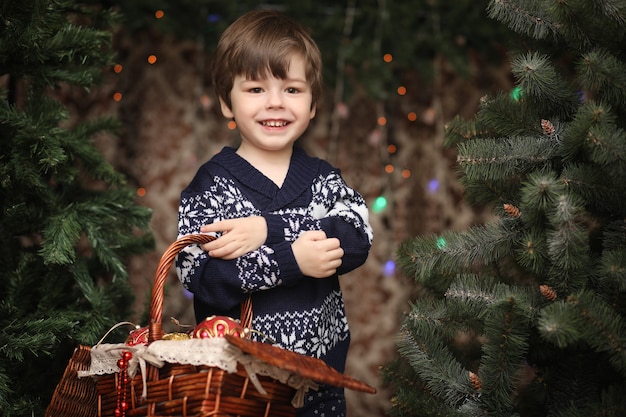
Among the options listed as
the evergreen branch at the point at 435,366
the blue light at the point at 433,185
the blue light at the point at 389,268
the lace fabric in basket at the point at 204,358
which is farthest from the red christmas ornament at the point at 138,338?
the blue light at the point at 433,185

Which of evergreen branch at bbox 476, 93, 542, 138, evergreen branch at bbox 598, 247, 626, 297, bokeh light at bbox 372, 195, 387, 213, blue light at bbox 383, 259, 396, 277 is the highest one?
evergreen branch at bbox 476, 93, 542, 138

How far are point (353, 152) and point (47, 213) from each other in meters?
1.85

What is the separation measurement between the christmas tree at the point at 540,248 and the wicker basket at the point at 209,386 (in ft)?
1.03

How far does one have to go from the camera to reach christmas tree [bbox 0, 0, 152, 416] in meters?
1.97

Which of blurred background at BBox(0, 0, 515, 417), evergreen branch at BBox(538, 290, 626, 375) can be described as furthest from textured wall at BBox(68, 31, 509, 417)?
evergreen branch at BBox(538, 290, 626, 375)

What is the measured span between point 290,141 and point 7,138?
0.81 metres

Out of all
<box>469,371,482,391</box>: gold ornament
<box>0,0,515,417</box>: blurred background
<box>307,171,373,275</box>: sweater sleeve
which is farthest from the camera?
<box>0,0,515,417</box>: blurred background

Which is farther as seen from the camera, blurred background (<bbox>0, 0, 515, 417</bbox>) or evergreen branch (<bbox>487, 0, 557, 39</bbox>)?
blurred background (<bbox>0, 0, 515, 417</bbox>)

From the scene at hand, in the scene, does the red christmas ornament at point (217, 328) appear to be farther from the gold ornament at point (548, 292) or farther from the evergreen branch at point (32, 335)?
the gold ornament at point (548, 292)

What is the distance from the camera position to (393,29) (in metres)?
3.43

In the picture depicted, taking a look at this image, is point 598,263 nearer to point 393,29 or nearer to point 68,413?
point 68,413

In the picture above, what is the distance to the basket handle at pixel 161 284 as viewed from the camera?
1.55m

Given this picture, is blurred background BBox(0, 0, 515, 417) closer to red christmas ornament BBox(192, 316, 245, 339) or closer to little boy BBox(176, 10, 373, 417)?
little boy BBox(176, 10, 373, 417)

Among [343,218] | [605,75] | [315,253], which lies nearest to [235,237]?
[315,253]
